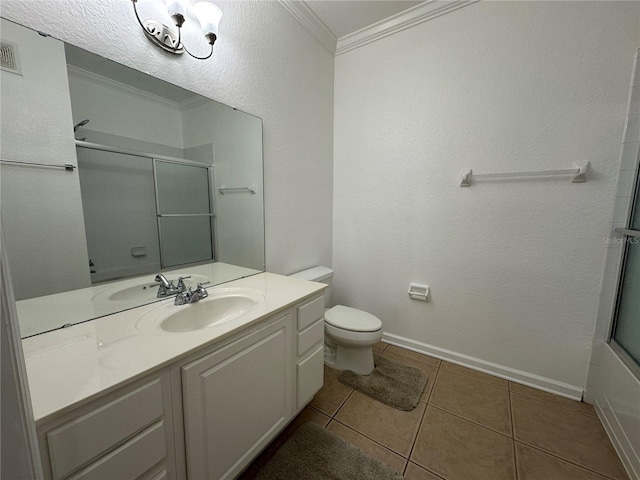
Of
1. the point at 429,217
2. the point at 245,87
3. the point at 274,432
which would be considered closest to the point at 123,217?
the point at 245,87

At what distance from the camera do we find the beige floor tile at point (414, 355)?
6.43ft

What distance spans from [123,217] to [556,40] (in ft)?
8.06

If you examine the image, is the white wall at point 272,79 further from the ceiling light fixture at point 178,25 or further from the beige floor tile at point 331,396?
the beige floor tile at point 331,396

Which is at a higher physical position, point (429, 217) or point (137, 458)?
point (429, 217)

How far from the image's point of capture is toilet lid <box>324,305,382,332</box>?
66.7 inches

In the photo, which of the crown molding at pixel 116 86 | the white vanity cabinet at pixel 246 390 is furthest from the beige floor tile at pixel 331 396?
the crown molding at pixel 116 86

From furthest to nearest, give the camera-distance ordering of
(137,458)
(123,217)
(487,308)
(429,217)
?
(429,217), (487,308), (123,217), (137,458)

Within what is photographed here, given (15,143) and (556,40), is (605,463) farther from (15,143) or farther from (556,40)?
(15,143)

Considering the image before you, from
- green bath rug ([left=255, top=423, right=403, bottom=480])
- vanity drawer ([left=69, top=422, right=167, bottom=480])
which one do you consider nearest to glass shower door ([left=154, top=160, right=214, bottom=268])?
vanity drawer ([left=69, top=422, right=167, bottom=480])

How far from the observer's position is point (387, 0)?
5.52ft

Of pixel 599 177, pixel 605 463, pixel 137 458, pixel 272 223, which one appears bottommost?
pixel 605 463

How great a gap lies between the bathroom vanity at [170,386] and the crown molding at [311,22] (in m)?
1.85

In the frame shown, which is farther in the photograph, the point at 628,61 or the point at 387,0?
the point at 387,0

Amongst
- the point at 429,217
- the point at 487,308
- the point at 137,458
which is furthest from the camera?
the point at 429,217
